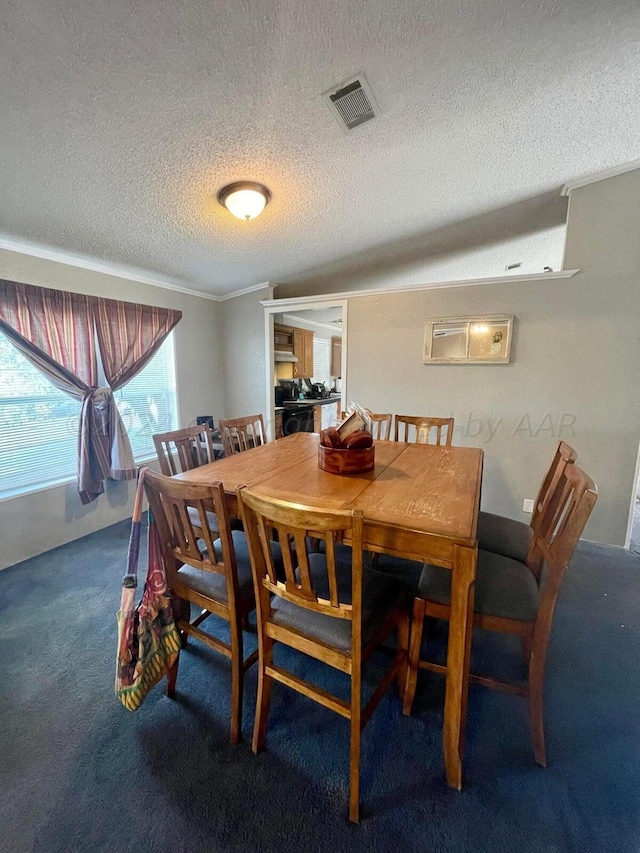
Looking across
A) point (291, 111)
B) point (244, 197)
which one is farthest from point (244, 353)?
point (291, 111)

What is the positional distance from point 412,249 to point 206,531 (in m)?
3.30

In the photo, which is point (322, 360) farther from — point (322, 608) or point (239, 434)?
point (322, 608)

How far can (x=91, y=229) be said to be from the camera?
2385mm

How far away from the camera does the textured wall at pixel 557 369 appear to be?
2543 mm

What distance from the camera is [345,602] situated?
1.25m

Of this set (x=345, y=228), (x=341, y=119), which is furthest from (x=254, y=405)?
(x=341, y=119)

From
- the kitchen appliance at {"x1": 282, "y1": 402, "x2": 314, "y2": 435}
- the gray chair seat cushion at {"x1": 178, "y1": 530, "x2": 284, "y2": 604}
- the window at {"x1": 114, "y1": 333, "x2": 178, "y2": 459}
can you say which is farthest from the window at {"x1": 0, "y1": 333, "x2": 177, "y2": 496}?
the gray chair seat cushion at {"x1": 178, "y1": 530, "x2": 284, "y2": 604}

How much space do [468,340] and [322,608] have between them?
265 cm

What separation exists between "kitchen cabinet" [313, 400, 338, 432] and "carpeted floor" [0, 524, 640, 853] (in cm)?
365

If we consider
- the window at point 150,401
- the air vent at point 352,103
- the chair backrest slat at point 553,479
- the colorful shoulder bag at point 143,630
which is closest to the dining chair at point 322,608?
the colorful shoulder bag at point 143,630

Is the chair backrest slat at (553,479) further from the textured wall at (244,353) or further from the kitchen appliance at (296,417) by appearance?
the kitchen appliance at (296,417)

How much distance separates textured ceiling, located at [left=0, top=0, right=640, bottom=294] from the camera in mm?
1262

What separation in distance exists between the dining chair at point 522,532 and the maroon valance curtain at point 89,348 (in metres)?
2.78

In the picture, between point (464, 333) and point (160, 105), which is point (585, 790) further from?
point (160, 105)
